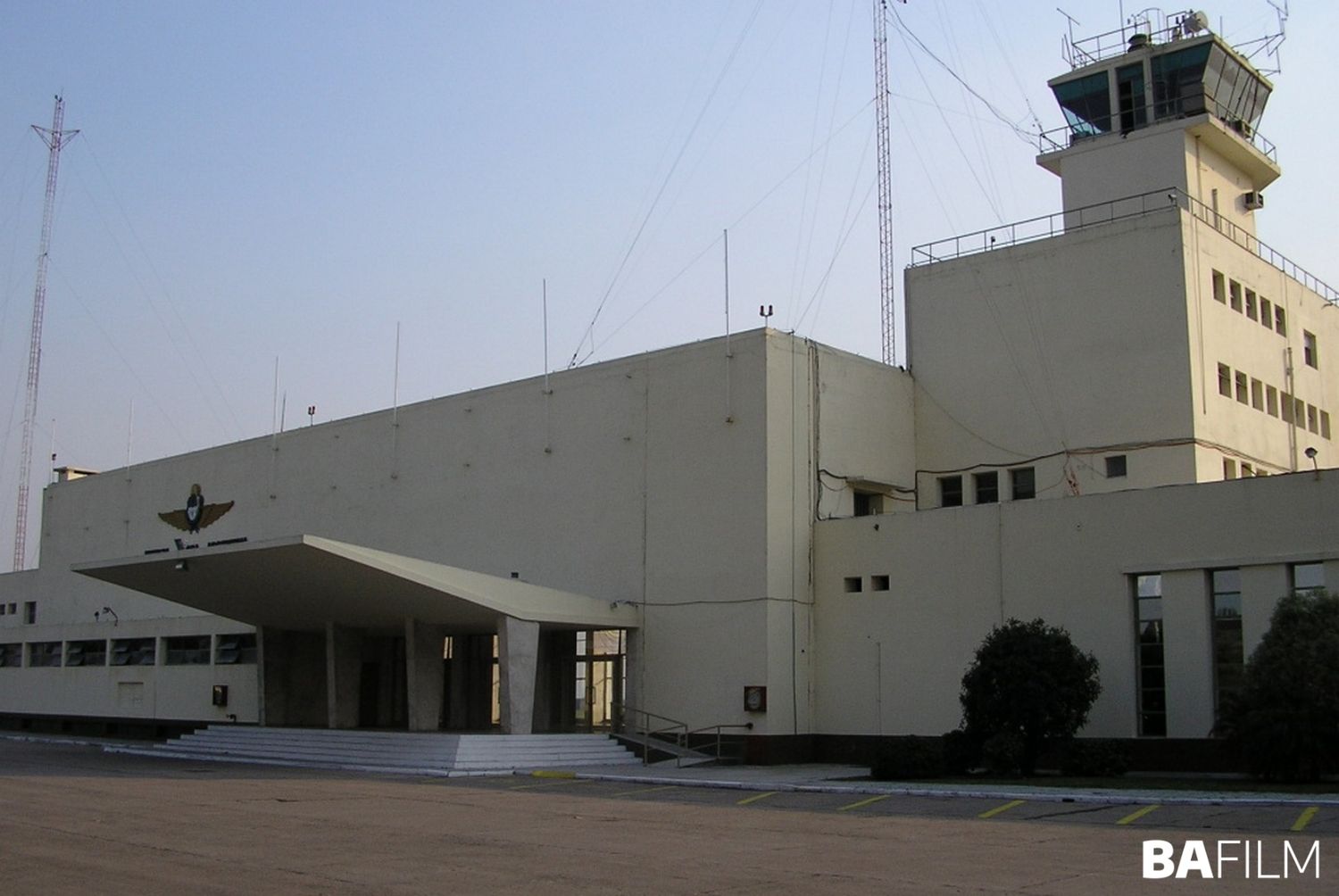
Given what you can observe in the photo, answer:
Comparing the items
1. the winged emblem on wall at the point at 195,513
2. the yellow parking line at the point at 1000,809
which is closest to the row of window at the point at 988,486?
the yellow parking line at the point at 1000,809

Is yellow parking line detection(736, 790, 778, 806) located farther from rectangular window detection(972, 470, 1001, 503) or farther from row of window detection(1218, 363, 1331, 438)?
row of window detection(1218, 363, 1331, 438)

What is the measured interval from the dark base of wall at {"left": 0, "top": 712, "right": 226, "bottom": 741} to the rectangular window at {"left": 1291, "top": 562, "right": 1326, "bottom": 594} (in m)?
34.7

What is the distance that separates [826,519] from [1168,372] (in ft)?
32.4

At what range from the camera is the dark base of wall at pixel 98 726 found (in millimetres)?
48688

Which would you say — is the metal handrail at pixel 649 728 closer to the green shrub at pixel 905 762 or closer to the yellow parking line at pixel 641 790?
the yellow parking line at pixel 641 790

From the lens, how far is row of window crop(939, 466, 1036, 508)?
3828 cm

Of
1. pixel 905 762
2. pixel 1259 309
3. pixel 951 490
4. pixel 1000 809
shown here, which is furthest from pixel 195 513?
pixel 1000 809

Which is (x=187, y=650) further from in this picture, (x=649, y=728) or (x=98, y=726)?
(x=649, y=728)

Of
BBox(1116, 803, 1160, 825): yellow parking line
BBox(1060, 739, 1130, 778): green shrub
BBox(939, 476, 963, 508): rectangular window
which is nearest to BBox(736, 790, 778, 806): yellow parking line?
BBox(1116, 803, 1160, 825): yellow parking line

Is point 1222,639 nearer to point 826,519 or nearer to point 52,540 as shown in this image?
point 826,519

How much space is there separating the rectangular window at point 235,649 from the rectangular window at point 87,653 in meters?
7.71

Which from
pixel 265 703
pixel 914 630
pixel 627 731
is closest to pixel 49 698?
pixel 265 703

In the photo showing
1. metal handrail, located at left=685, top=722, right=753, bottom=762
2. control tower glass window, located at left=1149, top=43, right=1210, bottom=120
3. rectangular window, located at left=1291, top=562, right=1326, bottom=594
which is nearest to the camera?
rectangular window, located at left=1291, top=562, right=1326, bottom=594

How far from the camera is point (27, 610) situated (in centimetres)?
6191
